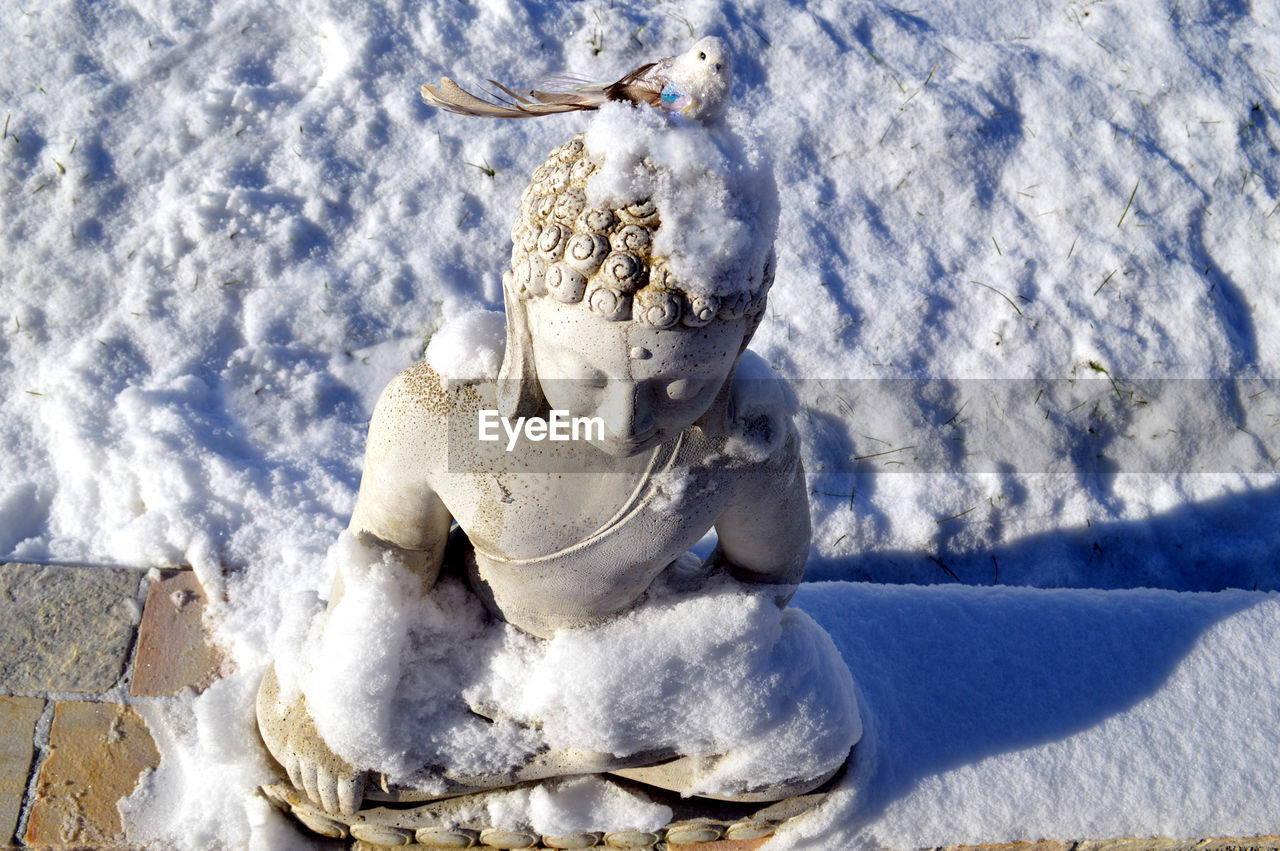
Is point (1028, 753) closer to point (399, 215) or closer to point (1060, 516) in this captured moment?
point (1060, 516)

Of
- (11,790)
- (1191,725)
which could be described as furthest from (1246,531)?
(11,790)

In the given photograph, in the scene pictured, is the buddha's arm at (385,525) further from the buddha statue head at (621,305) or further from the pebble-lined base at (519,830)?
the buddha statue head at (621,305)

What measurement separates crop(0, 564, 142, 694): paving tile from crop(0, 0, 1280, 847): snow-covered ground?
74 mm

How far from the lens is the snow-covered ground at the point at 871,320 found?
2012 millimetres

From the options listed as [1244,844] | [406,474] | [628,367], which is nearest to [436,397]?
[406,474]

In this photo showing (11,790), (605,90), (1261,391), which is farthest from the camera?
(1261,391)

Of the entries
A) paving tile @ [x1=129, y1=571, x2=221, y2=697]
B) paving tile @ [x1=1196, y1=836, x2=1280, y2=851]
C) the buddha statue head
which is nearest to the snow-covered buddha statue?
the buddha statue head

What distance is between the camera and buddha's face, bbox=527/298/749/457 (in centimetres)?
106

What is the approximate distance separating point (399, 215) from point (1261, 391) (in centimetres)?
248

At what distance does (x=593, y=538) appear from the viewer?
4.49 ft

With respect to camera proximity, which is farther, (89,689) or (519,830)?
(89,689)

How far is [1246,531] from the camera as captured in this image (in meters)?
2.65

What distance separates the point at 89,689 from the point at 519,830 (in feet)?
3.10

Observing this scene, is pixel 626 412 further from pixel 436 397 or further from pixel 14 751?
pixel 14 751
